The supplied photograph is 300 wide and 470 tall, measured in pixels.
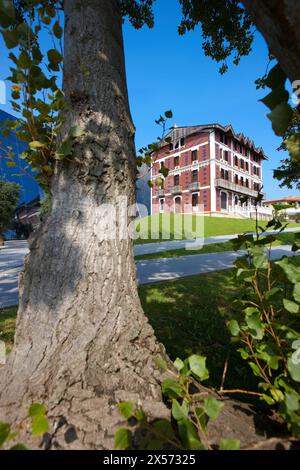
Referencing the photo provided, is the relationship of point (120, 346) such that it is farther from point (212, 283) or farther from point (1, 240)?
point (1, 240)

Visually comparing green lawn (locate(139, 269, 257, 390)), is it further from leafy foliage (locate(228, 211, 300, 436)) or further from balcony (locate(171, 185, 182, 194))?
balcony (locate(171, 185, 182, 194))

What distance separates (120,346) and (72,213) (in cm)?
77

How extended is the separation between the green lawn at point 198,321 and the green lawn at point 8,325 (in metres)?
1.71

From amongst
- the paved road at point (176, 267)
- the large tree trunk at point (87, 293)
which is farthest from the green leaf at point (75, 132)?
the paved road at point (176, 267)

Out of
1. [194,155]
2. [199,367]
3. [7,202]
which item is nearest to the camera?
[199,367]

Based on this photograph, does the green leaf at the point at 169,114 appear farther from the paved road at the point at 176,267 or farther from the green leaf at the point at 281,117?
the paved road at the point at 176,267

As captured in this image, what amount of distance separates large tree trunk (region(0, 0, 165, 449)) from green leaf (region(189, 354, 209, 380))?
1.05 ft

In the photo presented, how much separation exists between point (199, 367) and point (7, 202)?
2299 cm

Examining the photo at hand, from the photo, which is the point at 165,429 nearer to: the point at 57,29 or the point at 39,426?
the point at 39,426

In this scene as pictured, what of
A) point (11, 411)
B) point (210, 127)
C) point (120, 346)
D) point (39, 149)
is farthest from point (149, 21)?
point (210, 127)

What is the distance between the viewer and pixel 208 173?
30.1 m

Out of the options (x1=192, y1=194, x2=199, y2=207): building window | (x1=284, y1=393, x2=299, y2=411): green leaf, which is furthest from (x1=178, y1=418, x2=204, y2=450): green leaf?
(x1=192, y1=194, x2=199, y2=207): building window

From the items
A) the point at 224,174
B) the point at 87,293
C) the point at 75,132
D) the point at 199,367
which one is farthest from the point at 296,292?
the point at 224,174

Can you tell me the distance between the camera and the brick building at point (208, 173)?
2994 cm
